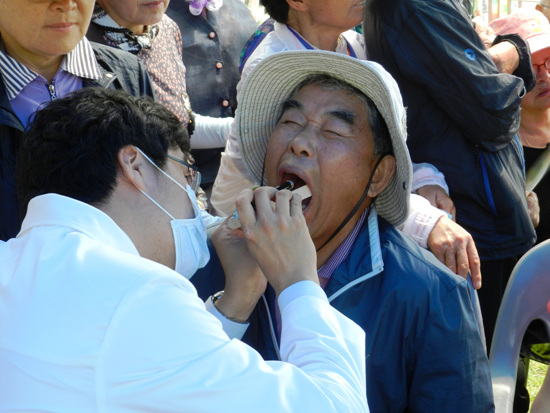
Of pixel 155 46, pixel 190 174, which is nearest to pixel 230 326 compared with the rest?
pixel 190 174

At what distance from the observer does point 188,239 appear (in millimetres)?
2129

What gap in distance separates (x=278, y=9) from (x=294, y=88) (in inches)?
29.5

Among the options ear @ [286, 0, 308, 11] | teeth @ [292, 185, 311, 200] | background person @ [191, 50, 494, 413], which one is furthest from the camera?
ear @ [286, 0, 308, 11]

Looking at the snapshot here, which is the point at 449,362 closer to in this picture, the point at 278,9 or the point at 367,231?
the point at 367,231

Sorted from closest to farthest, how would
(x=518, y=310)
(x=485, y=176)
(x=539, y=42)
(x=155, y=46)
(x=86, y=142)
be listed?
(x=86, y=142), (x=518, y=310), (x=485, y=176), (x=155, y=46), (x=539, y=42)

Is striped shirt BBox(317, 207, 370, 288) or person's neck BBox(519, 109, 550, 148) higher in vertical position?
striped shirt BBox(317, 207, 370, 288)

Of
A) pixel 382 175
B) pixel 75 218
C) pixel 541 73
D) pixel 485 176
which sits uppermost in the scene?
pixel 75 218

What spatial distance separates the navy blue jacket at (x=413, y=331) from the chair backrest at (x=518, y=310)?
773 millimetres

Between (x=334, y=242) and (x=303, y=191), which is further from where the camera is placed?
(x=334, y=242)

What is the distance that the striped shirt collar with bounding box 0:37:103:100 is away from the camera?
8.91ft

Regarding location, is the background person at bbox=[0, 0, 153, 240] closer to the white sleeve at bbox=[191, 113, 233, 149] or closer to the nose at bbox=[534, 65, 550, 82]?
the white sleeve at bbox=[191, 113, 233, 149]

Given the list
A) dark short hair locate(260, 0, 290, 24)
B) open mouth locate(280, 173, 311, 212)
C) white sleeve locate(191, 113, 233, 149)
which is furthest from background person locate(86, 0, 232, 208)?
open mouth locate(280, 173, 311, 212)

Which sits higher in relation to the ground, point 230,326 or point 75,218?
point 75,218

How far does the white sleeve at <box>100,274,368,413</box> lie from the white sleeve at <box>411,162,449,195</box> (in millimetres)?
1664
